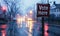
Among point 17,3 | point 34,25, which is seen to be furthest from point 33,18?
point 17,3

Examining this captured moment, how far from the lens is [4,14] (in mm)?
3141

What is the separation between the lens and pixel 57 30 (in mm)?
3166

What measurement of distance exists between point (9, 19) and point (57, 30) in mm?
1025

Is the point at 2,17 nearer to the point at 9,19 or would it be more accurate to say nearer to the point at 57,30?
the point at 9,19

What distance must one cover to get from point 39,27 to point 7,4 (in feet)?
2.69

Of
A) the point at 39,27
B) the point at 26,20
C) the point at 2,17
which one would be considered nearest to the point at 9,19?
the point at 2,17

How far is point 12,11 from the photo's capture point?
3129 millimetres

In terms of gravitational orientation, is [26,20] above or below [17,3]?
below

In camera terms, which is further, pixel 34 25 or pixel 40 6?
pixel 34 25

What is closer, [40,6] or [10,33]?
[40,6]

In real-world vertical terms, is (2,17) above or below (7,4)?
below

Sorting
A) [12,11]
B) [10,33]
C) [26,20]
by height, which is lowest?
[10,33]

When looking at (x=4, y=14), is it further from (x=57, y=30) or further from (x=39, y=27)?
(x=57, y=30)

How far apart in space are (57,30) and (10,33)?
981 millimetres
